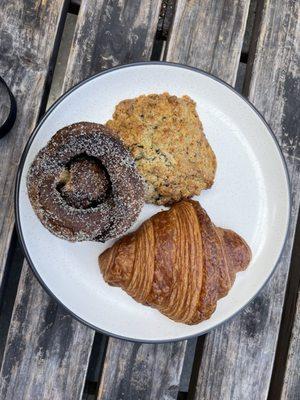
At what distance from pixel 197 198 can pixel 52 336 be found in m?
0.45

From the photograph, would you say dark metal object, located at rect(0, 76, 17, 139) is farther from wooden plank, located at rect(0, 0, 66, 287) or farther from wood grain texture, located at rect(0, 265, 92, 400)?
wood grain texture, located at rect(0, 265, 92, 400)

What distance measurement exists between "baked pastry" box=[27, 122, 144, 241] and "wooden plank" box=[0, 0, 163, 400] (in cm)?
30

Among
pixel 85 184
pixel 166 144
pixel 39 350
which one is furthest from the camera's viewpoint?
pixel 39 350

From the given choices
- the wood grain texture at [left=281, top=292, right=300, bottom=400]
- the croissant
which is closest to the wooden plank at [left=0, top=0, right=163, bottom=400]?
the croissant

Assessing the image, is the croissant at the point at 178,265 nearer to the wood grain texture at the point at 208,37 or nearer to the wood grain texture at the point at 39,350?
the wood grain texture at the point at 39,350

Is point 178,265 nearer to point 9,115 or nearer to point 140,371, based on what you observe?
point 140,371

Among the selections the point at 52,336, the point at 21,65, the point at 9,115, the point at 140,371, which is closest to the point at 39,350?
the point at 52,336

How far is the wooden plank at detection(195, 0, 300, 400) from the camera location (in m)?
1.31

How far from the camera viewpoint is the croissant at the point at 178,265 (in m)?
1.10

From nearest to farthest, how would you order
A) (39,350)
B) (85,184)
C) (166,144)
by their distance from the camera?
(85,184)
(166,144)
(39,350)

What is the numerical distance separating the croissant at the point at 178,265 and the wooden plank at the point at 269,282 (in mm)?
224

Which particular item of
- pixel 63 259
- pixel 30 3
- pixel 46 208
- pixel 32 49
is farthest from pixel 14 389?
pixel 30 3

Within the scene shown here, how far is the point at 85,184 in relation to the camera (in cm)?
102

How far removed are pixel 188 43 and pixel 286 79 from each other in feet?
0.85
